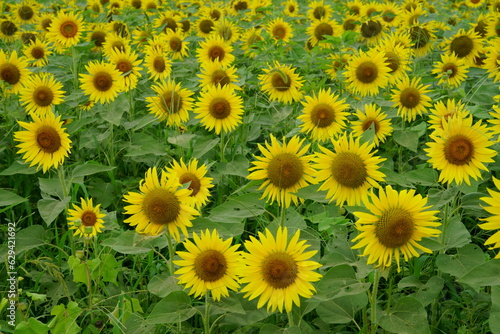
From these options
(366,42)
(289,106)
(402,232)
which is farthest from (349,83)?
(402,232)

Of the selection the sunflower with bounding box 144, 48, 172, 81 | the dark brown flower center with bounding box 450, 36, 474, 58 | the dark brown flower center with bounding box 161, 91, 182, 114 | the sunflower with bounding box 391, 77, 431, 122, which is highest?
the dark brown flower center with bounding box 450, 36, 474, 58

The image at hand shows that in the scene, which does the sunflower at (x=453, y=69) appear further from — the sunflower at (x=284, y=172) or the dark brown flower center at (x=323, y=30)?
the sunflower at (x=284, y=172)

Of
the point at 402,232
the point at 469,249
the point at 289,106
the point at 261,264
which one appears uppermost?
the point at 289,106

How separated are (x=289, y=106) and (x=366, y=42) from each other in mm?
1741

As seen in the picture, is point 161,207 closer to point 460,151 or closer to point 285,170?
point 285,170

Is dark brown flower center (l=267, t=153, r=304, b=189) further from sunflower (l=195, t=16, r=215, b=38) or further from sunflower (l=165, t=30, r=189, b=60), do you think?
sunflower (l=195, t=16, r=215, b=38)

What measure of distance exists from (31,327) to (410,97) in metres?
2.52

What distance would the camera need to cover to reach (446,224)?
2297mm

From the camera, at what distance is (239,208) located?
2406mm

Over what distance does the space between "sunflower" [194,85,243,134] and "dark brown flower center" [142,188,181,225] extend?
1.42 m

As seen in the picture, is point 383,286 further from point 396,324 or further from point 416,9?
point 416,9

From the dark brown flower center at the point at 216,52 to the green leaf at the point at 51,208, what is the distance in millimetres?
2168

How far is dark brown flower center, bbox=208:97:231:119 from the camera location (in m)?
3.49

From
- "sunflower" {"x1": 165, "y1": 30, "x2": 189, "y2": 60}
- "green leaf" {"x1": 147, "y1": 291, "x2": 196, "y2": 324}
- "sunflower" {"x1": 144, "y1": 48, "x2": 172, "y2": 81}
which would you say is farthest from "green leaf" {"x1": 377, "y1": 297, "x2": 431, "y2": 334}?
"sunflower" {"x1": 165, "y1": 30, "x2": 189, "y2": 60}
